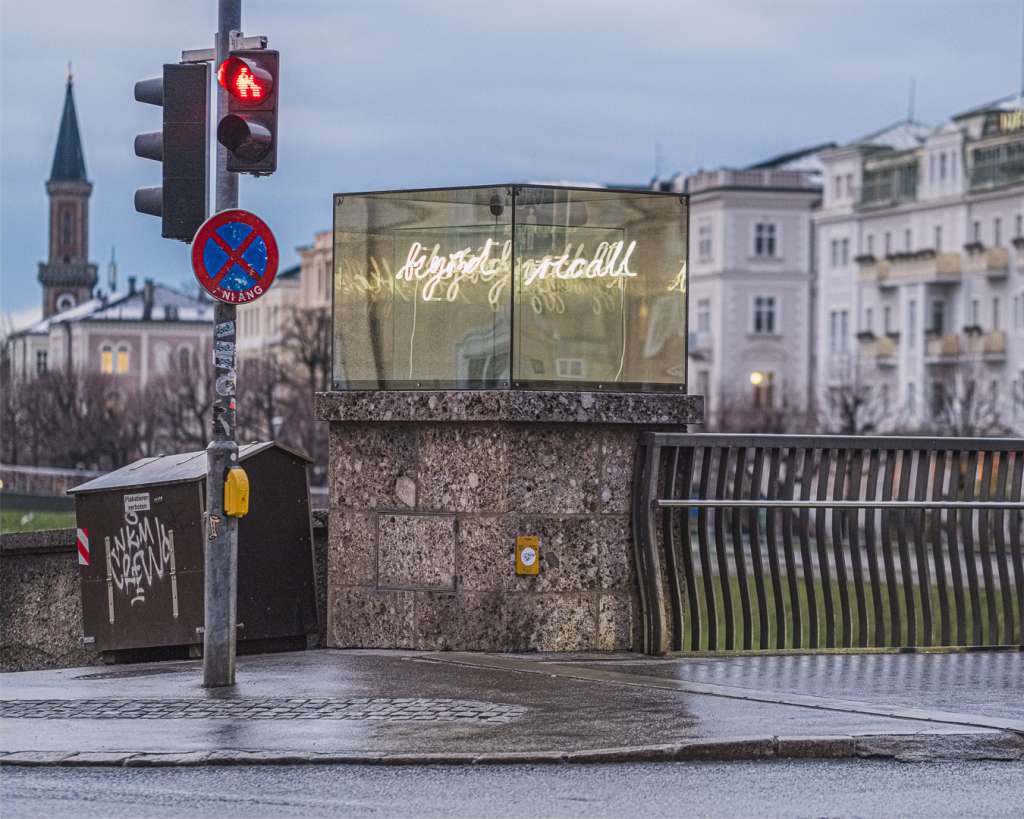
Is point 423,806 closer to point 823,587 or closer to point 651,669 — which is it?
point 651,669

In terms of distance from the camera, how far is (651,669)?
1248 centimetres

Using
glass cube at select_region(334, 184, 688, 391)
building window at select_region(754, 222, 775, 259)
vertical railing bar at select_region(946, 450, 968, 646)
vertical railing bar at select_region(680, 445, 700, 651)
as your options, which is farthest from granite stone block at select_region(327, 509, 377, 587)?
building window at select_region(754, 222, 775, 259)

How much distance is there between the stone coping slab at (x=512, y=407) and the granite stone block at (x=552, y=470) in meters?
0.11

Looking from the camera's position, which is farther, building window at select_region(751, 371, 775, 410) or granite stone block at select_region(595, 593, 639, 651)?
building window at select_region(751, 371, 775, 410)

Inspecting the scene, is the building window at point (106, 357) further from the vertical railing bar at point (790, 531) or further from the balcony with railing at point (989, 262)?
the vertical railing bar at point (790, 531)

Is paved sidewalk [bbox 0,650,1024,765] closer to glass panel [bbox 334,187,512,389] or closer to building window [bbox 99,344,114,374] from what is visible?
glass panel [bbox 334,187,512,389]

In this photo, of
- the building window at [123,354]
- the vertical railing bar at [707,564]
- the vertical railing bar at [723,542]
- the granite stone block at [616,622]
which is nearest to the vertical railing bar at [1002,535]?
the vertical railing bar at [723,542]

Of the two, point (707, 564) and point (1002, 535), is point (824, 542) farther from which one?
point (1002, 535)

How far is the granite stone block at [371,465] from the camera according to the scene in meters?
13.8

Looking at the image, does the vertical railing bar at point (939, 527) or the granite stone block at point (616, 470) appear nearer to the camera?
the granite stone block at point (616, 470)

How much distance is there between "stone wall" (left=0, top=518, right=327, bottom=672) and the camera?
15.5 meters

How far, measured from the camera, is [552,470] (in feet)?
44.5

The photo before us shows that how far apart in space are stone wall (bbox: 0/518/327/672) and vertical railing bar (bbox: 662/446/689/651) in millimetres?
4331

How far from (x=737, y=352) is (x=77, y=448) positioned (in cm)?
3163
